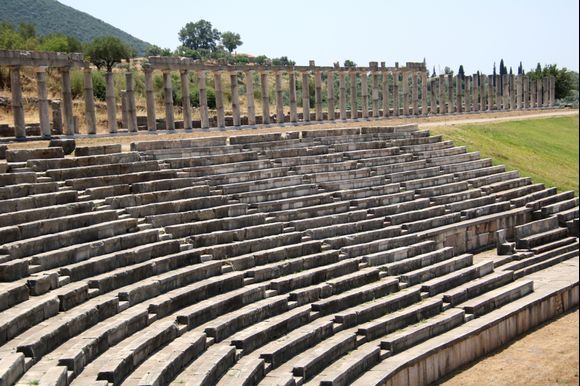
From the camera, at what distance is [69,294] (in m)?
16.0

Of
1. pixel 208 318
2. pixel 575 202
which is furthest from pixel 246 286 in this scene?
pixel 575 202

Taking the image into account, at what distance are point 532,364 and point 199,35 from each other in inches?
3806

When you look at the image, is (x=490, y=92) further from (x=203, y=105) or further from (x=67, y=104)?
(x=67, y=104)

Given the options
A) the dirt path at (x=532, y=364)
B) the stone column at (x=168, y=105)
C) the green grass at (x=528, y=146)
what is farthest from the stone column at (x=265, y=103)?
the dirt path at (x=532, y=364)

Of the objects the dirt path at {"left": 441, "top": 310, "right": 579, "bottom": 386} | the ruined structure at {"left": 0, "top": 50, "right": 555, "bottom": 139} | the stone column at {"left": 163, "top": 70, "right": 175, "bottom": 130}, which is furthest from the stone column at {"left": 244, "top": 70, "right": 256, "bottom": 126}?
the dirt path at {"left": 441, "top": 310, "right": 579, "bottom": 386}

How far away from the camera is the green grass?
36938 mm

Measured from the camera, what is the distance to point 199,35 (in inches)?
4476

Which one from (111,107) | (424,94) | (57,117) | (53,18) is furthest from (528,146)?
(53,18)

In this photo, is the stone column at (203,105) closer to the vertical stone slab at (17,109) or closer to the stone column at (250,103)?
the stone column at (250,103)

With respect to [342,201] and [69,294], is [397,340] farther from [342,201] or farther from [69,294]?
[342,201]

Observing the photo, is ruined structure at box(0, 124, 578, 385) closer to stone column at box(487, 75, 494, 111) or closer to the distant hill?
stone column at box(487, 75, 494, 111)

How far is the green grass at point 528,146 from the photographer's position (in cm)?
3694

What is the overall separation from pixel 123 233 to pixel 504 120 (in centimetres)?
3372

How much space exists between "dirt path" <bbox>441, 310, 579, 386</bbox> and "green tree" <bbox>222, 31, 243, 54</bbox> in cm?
9217
